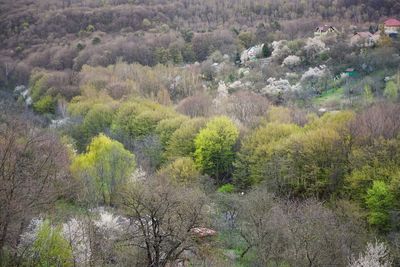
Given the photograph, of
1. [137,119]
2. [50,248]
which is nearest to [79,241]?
[50,248]

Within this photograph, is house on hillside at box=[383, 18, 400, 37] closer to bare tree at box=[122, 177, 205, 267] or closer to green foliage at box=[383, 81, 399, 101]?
green foliage at box=[383, 81, 399, 101]

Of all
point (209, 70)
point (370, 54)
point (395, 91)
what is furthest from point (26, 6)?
point (395, 91)

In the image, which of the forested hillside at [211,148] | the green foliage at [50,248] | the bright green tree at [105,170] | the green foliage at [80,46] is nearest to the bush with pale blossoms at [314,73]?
the forested hillside at [211,148]

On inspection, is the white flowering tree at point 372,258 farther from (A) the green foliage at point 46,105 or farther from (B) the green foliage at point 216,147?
(A) the green foliage at point 46,105

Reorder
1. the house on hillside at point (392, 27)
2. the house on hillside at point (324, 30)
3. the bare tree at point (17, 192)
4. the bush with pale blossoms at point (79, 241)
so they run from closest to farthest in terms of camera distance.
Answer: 1. the bare tree at point (17, 192)
2. the bush with pale blossoms at point (79, 241)
3. the house on hillside at point (392, 27)
4. the house on hillside at point (324, 30)

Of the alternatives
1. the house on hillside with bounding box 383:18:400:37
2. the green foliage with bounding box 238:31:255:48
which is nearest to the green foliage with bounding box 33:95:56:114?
the green foliage with bounding box 238:31:255:48
